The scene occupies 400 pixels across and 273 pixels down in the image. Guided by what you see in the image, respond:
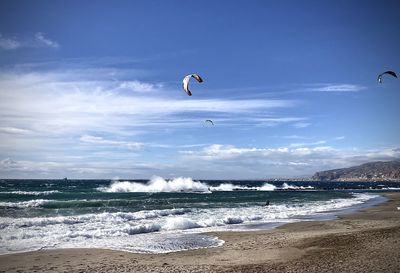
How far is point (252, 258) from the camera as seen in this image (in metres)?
11.8

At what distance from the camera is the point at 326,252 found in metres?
12.1

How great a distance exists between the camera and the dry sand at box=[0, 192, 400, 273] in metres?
10.2

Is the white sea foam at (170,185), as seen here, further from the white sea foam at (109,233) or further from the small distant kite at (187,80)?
the small distant kite at (187,80)

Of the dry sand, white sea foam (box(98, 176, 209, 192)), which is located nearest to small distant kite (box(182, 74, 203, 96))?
the dry sand

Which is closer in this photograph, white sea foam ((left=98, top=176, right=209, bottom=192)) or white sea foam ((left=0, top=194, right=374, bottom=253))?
white sea foam ((left=0, top=194, right=374, bottom=253))

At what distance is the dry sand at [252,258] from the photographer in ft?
33.6

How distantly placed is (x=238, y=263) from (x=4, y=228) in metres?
13.5

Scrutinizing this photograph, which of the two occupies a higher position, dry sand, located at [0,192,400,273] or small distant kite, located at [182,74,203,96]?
small distant kite, located at [182,74,203,96]

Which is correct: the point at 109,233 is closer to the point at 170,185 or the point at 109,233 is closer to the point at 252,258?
the point at 252,258

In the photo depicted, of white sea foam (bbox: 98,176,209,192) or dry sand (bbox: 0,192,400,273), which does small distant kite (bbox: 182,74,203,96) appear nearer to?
dry sand (bbox: 0,192,400,273)

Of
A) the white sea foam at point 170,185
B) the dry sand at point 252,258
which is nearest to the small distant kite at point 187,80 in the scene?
the dry sand at point 252,258

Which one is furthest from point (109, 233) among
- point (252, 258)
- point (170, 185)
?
point (170, 185)

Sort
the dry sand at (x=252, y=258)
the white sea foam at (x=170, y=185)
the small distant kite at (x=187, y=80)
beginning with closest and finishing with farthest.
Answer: the dry sand at (x=252, y=258) < the small distant kite at (x=187, y=80) < the white sea foam at (x=170, y=185)

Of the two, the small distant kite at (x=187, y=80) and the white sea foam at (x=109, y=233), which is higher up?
the small distant kite at (x=187, y=80)
